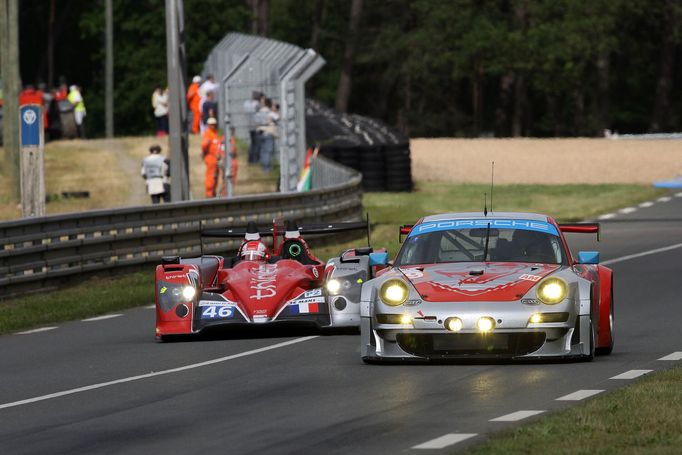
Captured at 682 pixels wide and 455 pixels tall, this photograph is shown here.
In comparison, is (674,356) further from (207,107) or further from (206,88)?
(206,88)

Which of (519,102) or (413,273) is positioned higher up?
(413,273)

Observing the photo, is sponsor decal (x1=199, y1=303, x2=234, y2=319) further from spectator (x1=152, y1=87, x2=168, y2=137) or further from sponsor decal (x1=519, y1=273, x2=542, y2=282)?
spectator (x1=152, y1=87, x2=168, y2=137)

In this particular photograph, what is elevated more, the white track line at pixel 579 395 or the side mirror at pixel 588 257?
the side mirror at pixel 588 257

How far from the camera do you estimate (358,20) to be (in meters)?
91.8

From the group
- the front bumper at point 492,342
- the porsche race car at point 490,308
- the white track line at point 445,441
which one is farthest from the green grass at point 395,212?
the white track line at point 445,441

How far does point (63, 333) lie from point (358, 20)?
244ft

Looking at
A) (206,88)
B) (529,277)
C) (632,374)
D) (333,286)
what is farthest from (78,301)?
(206,88)

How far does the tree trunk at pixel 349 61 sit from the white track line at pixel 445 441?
250ft

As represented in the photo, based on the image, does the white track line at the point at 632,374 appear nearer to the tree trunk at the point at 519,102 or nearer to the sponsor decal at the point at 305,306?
the sponsor decal at the point at 305,306

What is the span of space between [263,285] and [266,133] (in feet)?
72.6

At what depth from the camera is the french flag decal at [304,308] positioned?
53.7ft

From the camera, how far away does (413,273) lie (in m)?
14.1

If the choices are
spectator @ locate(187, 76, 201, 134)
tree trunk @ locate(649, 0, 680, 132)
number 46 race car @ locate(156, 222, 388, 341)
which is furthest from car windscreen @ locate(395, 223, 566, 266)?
tree trunk @ locate(649, 0, 680, 132)

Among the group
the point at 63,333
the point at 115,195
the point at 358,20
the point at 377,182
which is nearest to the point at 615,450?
the point at 63,333
